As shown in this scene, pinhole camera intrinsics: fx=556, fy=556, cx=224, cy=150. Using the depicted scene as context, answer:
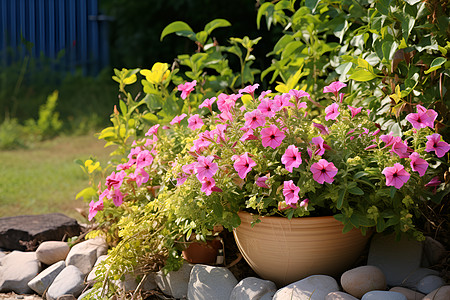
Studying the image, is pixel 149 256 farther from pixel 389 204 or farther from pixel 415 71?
pixel 415 71

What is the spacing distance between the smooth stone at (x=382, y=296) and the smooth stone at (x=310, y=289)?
0.43 feet

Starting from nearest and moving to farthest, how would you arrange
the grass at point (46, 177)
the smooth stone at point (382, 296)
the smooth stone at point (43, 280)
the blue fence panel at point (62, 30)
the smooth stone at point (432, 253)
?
the smooth stone at point (382, 296) → the smooth stone at point (432, 253) → the smooth stone at point (43, 280) → the grass at point (46, 177) → the blue fence panel at point (62, 30)

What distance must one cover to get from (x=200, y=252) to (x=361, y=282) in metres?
0.69

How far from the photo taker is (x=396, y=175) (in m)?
1.76

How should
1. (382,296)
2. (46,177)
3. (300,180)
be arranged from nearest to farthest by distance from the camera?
(382,296) < (300,180) < (46,177)

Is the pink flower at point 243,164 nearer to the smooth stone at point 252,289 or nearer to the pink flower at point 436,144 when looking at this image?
the smooth stone at point 252,289

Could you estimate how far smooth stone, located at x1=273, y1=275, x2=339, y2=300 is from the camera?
6.00 feet

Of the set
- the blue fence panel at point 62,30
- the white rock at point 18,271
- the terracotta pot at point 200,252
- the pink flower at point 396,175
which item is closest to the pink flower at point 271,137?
the pink flower at point 396,175

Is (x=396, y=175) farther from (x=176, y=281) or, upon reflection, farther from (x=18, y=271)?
(x=18, y=271)

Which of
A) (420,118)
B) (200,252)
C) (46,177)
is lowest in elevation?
(46,177)

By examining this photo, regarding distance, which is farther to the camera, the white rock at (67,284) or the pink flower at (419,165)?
the white rock at (67,284)

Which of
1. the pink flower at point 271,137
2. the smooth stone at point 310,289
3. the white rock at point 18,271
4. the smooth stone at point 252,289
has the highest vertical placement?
the pink flower at point 271,137

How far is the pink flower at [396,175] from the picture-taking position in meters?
1.75

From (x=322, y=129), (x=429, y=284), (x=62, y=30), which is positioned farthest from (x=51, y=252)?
(x=62, y=30)
